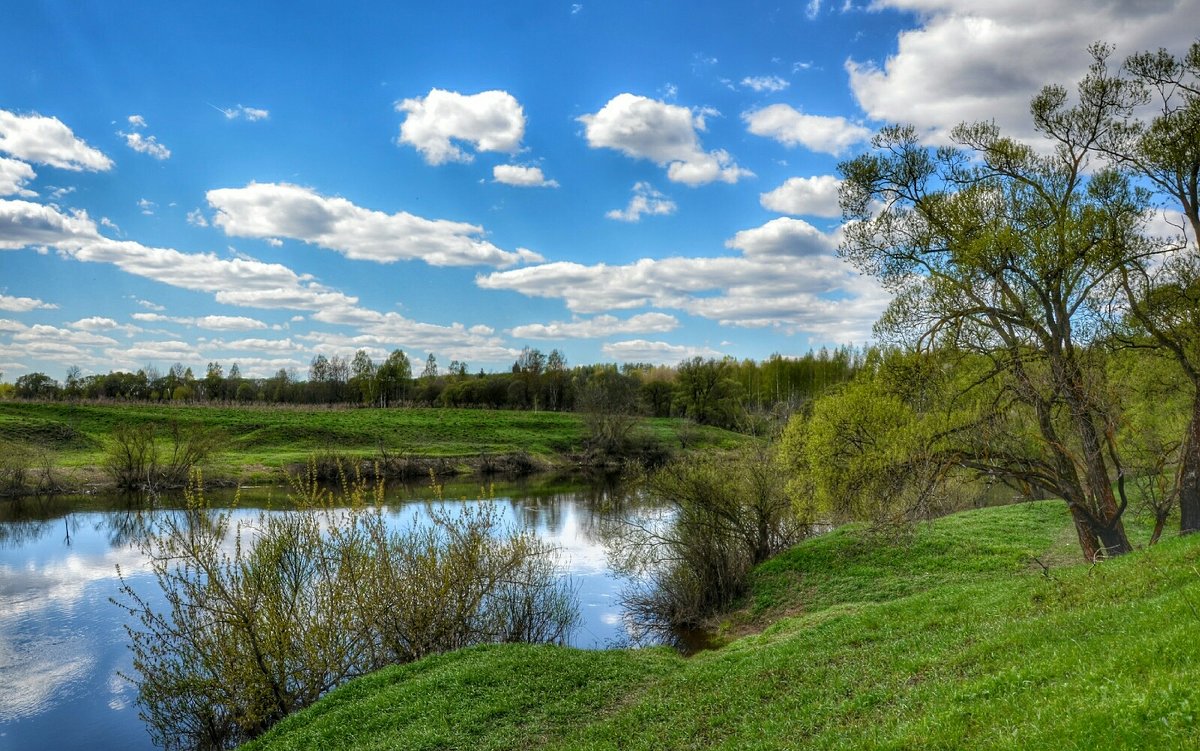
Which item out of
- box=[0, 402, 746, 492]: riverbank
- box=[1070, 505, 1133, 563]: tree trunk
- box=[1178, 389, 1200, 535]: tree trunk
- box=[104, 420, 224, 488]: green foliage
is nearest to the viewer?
box=[1178, 389, 1200, 535]: tree trunk

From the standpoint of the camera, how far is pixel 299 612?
52.5 ft

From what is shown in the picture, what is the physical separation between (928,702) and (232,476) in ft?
181

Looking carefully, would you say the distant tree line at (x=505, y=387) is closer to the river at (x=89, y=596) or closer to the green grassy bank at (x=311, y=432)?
the green grassy bank at (x=311, y=432)

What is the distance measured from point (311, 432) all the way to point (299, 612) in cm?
6138

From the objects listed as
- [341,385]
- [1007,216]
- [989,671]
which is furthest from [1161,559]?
Result: [341,385]

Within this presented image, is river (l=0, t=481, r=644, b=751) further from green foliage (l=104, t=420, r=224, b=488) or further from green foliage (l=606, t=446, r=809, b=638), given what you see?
green foliage (l=104, t=420, r=224, b=488)

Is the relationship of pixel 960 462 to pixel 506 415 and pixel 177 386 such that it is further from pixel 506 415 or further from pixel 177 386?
pixel 177 386

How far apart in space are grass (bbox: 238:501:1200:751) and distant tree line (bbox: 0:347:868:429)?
64.3 m

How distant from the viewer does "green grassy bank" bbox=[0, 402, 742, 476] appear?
2362 inches

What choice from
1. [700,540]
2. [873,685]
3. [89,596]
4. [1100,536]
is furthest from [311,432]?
[873,685]

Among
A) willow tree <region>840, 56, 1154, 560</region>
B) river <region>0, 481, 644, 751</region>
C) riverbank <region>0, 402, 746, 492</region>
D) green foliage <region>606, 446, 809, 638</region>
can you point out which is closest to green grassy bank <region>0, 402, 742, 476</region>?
riverbank <region>0, 402, 746, 492</region>

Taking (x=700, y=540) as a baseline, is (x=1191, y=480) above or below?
above

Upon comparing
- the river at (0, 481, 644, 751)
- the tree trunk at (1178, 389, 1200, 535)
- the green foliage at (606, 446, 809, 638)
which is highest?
the tree trunk at (1178, 389, 1200, 535)

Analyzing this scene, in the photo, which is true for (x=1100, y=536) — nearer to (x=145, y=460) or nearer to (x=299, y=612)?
(x=299, y=612)
